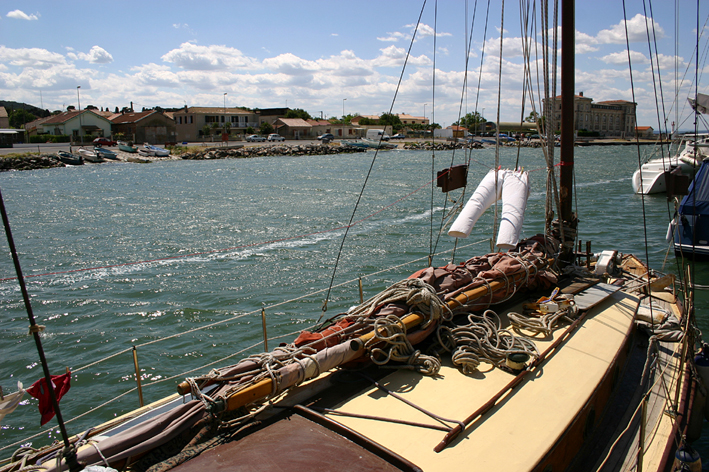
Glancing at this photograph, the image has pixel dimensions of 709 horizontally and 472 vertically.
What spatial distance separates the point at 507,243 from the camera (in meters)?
9.49

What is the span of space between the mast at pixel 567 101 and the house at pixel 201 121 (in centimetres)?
10275

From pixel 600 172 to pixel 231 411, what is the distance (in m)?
62.3

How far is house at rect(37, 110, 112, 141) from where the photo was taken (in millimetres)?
96312

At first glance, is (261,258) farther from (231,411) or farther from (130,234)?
(231,411)

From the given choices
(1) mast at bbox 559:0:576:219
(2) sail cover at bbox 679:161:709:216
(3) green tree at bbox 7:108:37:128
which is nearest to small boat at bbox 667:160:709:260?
(2) sail cover at bbox 679:161:709:216

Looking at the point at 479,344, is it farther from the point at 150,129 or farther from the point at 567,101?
the point at 150,129

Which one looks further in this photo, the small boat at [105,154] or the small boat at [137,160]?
the small boat at [137,160]

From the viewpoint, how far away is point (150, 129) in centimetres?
9606

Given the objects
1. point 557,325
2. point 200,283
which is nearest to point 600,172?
point 200,283

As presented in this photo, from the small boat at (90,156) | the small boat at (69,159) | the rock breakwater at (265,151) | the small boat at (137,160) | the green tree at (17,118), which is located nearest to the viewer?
the small boat at (69,159)

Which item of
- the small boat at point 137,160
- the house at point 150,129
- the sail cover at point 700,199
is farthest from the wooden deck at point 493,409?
the house at point 150,129

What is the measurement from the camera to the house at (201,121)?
357 ft

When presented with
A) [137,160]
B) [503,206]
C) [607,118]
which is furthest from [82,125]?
[607,118]

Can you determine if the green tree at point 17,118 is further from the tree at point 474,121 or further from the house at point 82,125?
the tree at point 474,121
